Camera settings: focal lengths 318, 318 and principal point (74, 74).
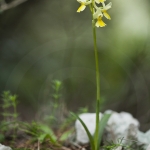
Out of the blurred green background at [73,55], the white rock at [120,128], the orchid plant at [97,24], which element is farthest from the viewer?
the blurred green background at [73,55]

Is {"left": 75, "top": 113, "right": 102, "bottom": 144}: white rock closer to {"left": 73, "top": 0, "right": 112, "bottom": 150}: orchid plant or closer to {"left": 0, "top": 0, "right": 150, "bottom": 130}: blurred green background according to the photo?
{"left": 73, "top": 0, "right": 112, "bottom": 150}: orchid plant

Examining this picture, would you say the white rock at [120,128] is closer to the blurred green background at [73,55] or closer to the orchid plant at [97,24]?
the orchid plant at [97,24]

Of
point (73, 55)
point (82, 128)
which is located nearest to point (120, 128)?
point (82, 128)

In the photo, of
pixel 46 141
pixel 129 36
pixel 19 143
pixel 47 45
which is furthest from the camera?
pixel 47 45

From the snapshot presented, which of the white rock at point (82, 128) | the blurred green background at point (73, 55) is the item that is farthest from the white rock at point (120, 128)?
the blurred green background at point (73, 55)

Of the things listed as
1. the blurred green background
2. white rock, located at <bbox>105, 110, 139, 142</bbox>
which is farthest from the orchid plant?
the blurred green background

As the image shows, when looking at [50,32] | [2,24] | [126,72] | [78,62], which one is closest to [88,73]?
[78,62]

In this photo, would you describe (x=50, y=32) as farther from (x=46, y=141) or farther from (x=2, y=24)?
(x=46, y=141)

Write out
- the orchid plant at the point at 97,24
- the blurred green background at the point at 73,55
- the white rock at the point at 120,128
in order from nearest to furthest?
the orchid plant at the point at 97,24 < the white rock at the point at 120,128 < the blurred green background at the point at 73,55
